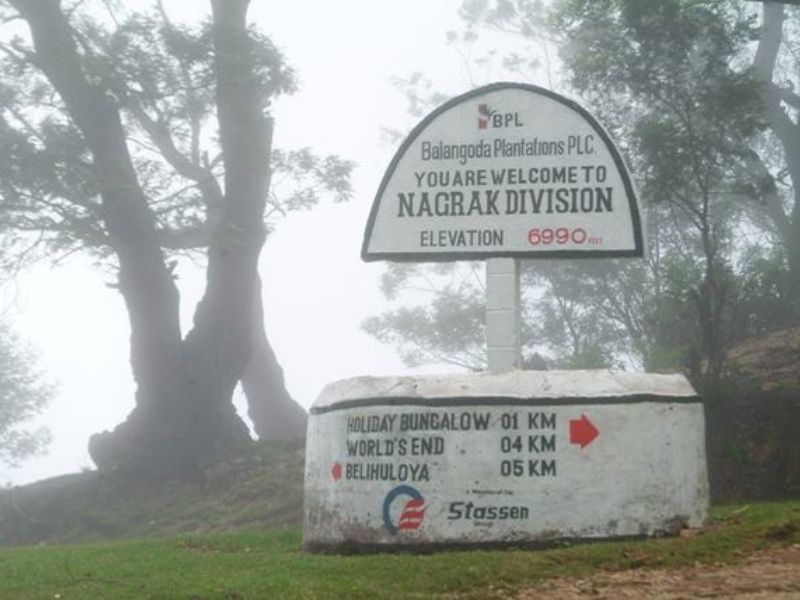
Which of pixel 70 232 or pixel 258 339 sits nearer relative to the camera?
pixel 70 232

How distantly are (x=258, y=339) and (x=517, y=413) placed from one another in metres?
19.8

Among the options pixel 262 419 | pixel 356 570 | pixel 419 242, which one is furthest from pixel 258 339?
pixel 356 570

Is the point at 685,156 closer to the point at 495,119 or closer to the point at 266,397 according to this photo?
the point at 495,119

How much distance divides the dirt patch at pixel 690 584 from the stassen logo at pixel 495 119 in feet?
12.8

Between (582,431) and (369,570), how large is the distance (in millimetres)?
1872

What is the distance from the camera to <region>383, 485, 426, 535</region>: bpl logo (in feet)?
29.3

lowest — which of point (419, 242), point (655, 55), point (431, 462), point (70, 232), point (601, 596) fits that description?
point (601, 596)

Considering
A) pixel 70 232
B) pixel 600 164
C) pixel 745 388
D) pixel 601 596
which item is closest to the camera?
pixel 601 596

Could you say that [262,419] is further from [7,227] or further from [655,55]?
[655,55]

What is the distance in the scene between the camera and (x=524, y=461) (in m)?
8.85

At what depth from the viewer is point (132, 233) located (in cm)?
2189

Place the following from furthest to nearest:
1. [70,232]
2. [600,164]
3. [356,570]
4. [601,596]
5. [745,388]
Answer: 1. [70,232]
2. [745,388]
3. [600,164]
4. [356,570]
5. [601,596]

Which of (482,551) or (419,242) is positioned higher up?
(419,242)

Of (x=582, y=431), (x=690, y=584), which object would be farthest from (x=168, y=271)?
(x=690, y=584)
